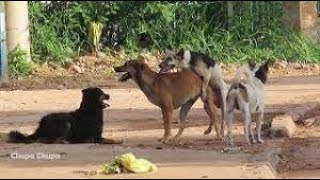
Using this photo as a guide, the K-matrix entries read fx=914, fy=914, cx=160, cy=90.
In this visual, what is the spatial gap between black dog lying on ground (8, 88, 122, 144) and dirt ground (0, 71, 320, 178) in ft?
1.16

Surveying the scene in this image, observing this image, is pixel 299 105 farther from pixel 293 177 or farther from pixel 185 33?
pixel 185 33

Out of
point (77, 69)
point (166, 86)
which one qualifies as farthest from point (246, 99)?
point (77, 69)

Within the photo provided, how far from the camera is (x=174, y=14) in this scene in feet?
83.7

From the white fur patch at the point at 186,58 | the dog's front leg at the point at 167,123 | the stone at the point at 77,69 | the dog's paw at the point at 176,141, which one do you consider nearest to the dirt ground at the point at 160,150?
the dog's paw at the point at 176,141

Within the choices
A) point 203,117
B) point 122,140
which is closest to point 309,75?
point 203,117

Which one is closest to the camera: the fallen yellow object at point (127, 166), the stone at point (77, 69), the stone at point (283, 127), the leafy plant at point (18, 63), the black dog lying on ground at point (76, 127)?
the fallen yellow object at point (127, 166)

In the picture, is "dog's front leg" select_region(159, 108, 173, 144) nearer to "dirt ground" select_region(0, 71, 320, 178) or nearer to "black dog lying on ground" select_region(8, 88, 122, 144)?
"dirt ground" select_region(0, 71, 320, 178)

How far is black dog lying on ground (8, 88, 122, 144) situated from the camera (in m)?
Answer: 12.1

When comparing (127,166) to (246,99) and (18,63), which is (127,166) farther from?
(18,63)

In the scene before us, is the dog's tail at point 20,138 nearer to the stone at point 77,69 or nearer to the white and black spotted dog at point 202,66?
the white and black spotted dog at point 202,66

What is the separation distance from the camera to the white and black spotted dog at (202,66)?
12.3m

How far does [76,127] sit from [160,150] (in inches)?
60.9

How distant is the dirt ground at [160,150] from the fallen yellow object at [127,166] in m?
0.14

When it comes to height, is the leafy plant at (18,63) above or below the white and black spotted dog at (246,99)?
below
